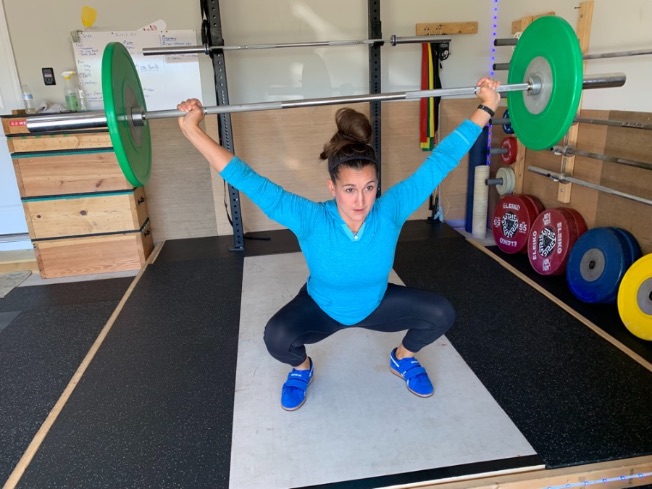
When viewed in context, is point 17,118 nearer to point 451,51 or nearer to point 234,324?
point 234,324

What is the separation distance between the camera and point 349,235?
1562mm

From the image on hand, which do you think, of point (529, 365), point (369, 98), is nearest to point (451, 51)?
point (369, 98)

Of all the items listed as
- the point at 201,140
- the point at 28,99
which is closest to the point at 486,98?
the point at 201,140

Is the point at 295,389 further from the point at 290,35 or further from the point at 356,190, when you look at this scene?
the point at 290,35

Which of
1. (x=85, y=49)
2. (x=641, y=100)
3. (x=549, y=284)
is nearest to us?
(x=641, y=100)

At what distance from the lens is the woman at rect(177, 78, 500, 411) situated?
1.48 metres

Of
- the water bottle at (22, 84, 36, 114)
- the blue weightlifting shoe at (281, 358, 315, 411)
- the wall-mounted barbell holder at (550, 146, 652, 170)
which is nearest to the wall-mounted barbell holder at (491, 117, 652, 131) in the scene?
the wall-mounted barbell holder at (550, 146, 652, 170)

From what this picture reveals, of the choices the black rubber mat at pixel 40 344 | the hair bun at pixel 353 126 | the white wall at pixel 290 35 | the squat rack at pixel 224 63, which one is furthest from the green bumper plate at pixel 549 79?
the black rubber mat at pixel 40 344

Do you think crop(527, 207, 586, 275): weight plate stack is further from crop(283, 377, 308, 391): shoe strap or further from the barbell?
crop(283, 377, 308, 391): shoe strap

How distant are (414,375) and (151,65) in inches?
114

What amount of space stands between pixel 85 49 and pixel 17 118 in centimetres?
78

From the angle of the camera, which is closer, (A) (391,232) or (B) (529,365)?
(A) (391,232)

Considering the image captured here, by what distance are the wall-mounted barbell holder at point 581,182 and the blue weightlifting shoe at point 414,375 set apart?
126 cm

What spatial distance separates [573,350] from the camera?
2014 millimetres
